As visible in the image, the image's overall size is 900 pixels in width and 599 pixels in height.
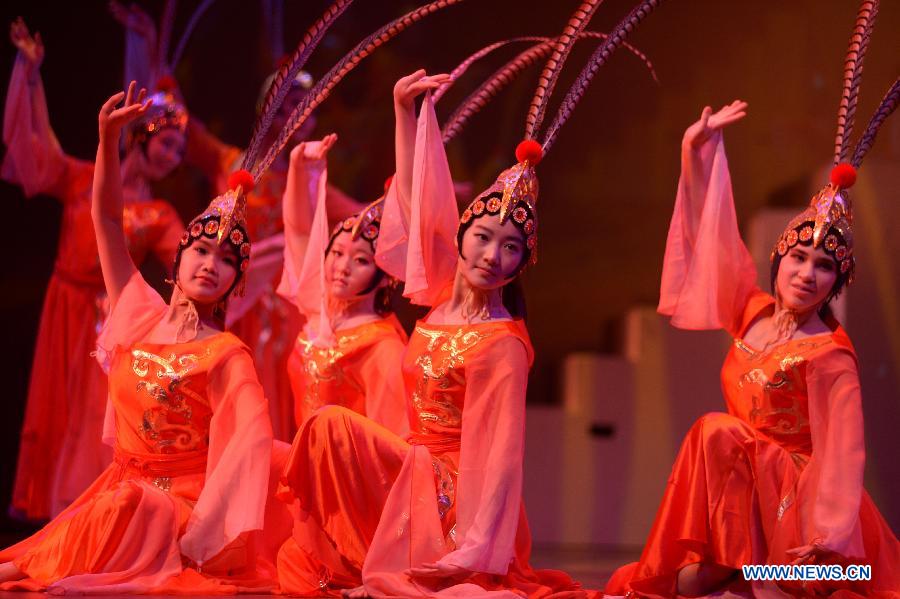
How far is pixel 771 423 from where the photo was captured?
341 centimetres

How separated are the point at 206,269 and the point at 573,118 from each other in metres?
2.55

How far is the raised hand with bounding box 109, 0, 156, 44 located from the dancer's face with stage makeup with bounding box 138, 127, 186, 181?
1.83 feet

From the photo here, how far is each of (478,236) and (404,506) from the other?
78 cm

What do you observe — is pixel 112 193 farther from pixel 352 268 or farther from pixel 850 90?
pixel 850 90

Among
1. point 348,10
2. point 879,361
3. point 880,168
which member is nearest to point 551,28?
point 348,10

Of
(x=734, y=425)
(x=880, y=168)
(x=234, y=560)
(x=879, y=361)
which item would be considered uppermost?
(x=880, y=168)

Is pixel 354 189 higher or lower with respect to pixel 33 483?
higher

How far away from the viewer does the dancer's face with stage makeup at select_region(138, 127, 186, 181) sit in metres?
4.74

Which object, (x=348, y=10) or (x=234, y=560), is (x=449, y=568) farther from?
(x=348, y=10)

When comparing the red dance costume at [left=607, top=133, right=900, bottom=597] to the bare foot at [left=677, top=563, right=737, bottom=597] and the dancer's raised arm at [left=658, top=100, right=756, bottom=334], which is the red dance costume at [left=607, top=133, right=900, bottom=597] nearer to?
the bare foot at [left=677, top=563, right=737, bottom=597]

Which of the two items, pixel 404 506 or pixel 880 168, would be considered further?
pixel 880 168

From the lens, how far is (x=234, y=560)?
338cm

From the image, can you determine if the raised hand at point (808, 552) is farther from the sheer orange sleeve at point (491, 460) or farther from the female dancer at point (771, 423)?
the sheer orange sleeve at point (491, 460)

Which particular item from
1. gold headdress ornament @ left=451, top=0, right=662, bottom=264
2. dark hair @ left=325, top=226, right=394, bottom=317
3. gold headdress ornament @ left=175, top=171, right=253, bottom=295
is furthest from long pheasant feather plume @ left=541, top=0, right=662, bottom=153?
gold headdress ornament @ left=175, top=171, right=253, bottom=295
